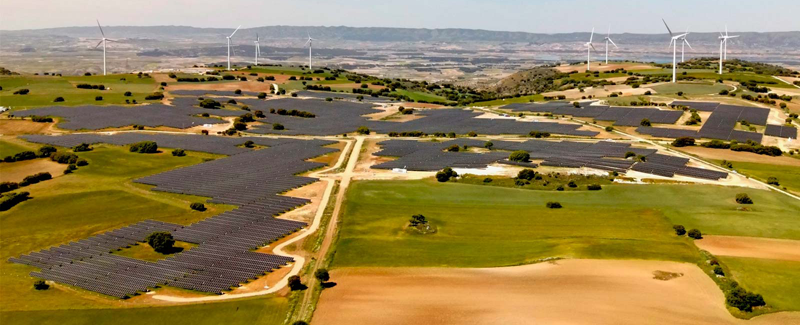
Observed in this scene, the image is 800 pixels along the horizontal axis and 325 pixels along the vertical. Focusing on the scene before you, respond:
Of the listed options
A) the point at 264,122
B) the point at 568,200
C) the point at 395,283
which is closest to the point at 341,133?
the point at 264,122

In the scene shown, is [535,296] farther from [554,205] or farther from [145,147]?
[145,147]

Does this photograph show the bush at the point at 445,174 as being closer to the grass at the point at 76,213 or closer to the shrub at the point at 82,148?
the grass at the point at 76,213

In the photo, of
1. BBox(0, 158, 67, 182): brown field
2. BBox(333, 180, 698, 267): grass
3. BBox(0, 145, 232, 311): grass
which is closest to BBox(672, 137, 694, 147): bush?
BBox(333, 180, 698, 267): grass

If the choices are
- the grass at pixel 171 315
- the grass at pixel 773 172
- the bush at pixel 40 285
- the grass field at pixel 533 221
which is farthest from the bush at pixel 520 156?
the bush at pixel 40 285

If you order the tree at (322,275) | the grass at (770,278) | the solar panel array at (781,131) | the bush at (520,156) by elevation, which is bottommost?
the tree at (322,275)

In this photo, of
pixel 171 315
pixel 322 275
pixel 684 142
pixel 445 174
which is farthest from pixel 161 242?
pixel 684 142
